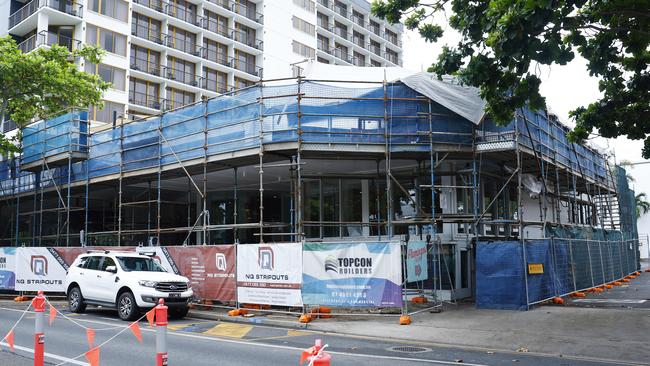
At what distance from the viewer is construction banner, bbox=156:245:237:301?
15.7m

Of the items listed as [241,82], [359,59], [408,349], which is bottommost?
[408,349]

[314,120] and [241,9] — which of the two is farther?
[241,9]

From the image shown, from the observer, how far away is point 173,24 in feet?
161

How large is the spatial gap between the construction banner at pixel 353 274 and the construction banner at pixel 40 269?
34.3 ft

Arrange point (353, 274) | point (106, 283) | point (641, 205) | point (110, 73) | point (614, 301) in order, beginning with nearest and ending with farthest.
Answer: point (353, 274) < point (106, 283) < point (614, 301) < point (110, 73) < point (641, 205)

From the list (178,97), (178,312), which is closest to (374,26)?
(178,97)

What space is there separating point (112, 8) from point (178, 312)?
34253 millimetres

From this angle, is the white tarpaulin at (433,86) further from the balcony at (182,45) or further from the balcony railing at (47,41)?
the balcony at (182,45)

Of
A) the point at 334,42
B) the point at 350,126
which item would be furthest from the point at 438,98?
the point at 334,42

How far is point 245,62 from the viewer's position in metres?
55.6

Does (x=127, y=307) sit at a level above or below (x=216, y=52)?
below

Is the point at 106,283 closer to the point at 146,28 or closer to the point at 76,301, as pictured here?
the point at 76,301

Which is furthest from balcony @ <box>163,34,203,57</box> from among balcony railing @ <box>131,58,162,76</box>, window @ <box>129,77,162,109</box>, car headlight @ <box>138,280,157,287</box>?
car headlight @ <box>138,280,157,287</box>

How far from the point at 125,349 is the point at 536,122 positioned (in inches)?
584
